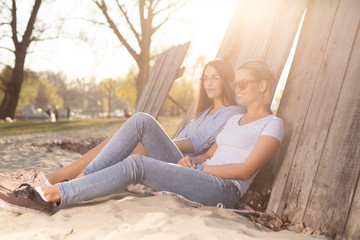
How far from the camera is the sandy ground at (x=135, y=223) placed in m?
2.20

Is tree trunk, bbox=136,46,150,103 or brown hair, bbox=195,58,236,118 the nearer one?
brown hair, bbox=195,58,236,118

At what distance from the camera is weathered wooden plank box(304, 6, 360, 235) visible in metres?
2.44

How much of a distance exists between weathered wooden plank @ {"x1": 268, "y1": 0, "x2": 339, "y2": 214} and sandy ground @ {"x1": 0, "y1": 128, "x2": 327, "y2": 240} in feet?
1.68

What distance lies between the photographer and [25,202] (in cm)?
255

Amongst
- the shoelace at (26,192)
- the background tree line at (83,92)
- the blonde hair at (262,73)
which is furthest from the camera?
the background tree line at (83,92)

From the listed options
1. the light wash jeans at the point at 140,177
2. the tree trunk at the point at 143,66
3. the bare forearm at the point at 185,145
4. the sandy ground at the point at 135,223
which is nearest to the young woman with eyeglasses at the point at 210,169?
the light wash jeans at the point at 140,177

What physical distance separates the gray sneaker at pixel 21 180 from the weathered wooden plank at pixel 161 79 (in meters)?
3.20

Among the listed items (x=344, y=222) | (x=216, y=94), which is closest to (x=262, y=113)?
(x=216, y=94)

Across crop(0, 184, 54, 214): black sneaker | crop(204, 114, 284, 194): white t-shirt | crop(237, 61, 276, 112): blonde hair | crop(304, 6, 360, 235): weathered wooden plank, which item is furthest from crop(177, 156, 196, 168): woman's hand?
crop(0, 184, 54, 214): black sneaker

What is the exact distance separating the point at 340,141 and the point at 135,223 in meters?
1.52

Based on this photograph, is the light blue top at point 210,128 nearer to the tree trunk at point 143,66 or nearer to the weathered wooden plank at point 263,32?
the weathered wooden plank at point 263,32

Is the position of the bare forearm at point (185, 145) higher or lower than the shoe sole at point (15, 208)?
higher

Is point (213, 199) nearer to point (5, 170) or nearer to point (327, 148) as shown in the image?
point (327, 148)

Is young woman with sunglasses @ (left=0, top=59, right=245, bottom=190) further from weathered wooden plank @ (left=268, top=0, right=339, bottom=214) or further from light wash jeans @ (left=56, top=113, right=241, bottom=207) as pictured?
weathered wooden plank @ (left=268, top=0, right=339, bottom=214)
